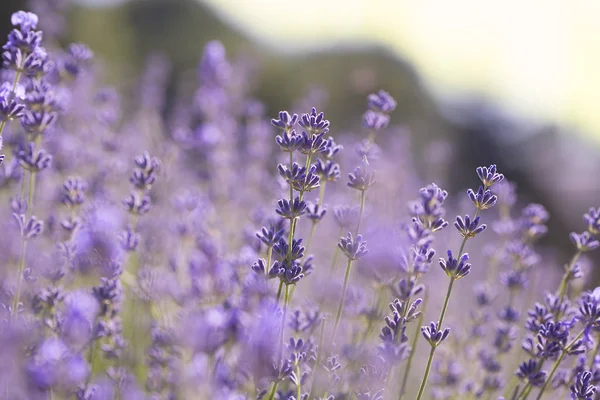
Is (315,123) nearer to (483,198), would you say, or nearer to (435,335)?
(483,198)

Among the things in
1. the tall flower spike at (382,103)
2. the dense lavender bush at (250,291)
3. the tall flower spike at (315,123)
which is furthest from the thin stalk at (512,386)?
the tall flower spike at (315,123)

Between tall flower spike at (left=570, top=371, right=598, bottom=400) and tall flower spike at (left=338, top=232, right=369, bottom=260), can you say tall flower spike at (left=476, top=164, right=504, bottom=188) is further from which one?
tall flower spike at (left=570, top=371, right=598, bottom=400)

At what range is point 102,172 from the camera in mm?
3676

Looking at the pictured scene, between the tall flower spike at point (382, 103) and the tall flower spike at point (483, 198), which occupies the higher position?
the tall flower spike at point (382, 103)

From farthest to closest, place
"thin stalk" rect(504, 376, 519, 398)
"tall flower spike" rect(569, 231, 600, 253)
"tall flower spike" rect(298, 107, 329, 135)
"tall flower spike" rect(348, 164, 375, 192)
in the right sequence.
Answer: "thin stalk" rect(504, 376, 519, 398) → "tall flower spike" rect(569, 231, 600, 253) → "tall flower spike" rect(348, 164, 375, 192) → "tall flower spike" rect(298, 107, 329, 135)

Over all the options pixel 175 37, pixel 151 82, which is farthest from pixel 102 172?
pixel 175 37

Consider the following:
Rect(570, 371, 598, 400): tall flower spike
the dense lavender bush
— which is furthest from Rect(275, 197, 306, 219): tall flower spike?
Rect(570, 371, 598, 400): tall flower spike

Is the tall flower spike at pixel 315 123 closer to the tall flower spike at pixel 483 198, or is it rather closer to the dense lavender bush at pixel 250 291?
the dense lavender bush at pixel 250 291

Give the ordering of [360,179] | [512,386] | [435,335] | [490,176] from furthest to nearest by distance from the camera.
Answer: [512,386] → [360,179] → [490,176] → [435,335]

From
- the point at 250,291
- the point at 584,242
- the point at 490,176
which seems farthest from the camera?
the point at 584,242

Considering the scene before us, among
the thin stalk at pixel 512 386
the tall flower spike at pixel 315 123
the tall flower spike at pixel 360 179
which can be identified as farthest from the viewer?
the thin stalk at pixel 512 386

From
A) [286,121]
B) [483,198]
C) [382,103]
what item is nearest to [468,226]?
[483,198]

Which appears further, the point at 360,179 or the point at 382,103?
the point at 382,103

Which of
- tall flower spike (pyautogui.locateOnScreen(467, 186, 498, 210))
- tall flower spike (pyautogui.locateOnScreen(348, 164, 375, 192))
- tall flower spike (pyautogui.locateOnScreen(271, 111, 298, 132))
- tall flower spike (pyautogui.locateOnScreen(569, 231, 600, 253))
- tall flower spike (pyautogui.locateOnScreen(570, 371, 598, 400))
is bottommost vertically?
tall flower spike (pyautogui.locateOnScreen(570, 371, 598, 400))
